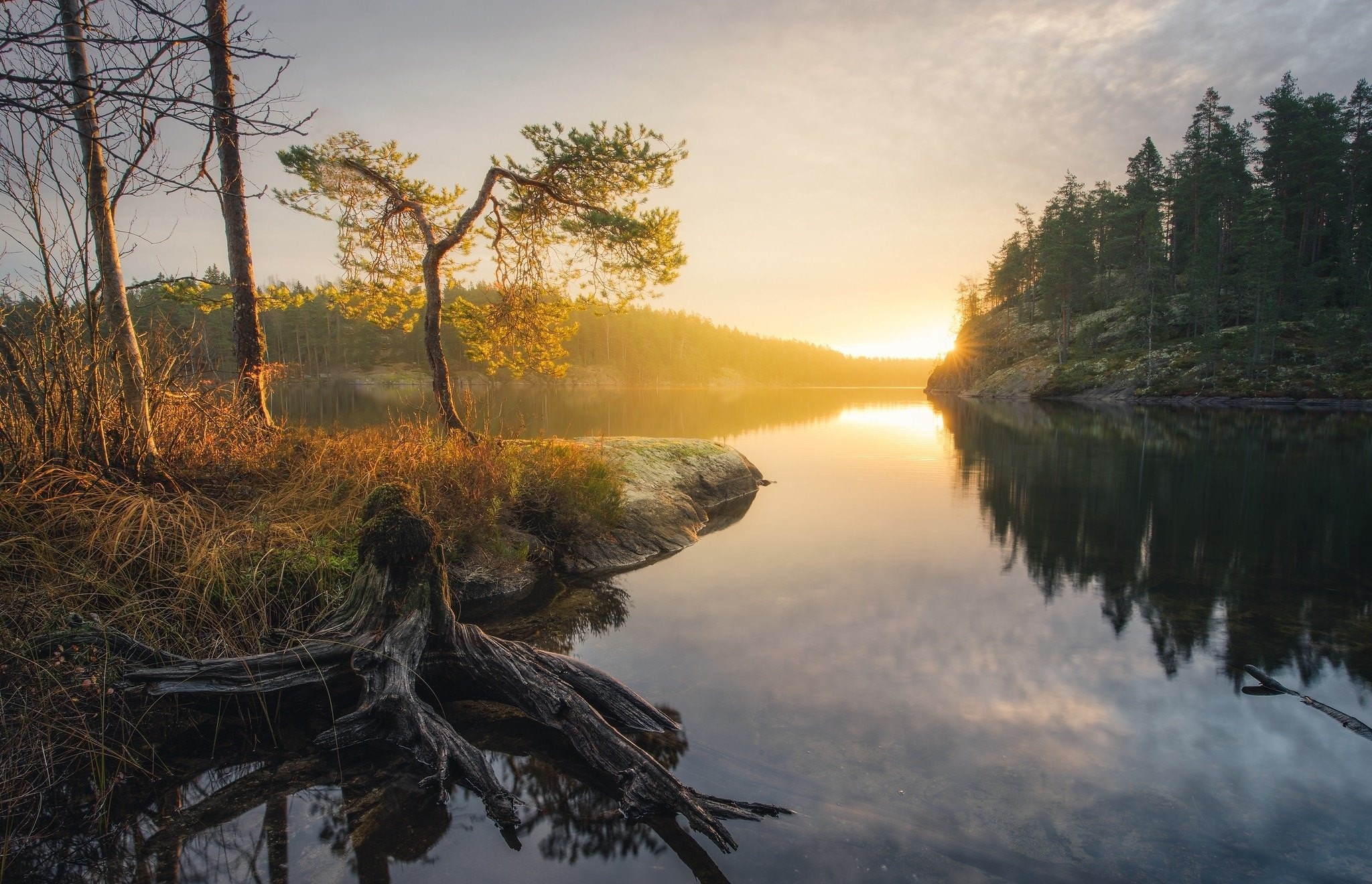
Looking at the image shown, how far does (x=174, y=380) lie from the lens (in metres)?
7.27

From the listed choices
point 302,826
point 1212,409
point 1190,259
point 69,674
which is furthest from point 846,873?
point 1190,259

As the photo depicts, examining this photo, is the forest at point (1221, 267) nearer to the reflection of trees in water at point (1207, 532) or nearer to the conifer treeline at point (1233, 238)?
the conifer treeline at point (1233, 238)

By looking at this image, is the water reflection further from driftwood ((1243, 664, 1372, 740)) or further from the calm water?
driftwood ((1243, 664, 1372, 740))

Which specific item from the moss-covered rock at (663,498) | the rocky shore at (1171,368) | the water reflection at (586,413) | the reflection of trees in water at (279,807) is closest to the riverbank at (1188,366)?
the rocky shore at (1171,368)

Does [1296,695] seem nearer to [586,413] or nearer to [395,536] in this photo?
[395,536]

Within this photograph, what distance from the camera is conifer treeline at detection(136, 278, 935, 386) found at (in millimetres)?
52625

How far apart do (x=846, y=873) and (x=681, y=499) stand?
886 cm

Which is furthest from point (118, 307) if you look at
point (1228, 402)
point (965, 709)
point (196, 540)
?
point (1228, 402)

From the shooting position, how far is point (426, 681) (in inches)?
183

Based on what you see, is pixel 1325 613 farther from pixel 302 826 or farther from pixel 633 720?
pixel 302 826

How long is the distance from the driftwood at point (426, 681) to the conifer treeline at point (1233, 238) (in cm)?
5743

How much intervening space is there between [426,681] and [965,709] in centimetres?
429

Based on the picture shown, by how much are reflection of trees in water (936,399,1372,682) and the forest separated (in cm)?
2436

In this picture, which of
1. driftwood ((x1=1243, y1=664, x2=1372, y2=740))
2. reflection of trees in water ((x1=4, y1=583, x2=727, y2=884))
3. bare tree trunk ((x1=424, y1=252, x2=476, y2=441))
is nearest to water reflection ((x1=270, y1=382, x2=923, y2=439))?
bare tree trunk ((x1=424, y1=252, x2=476, y2=441))
